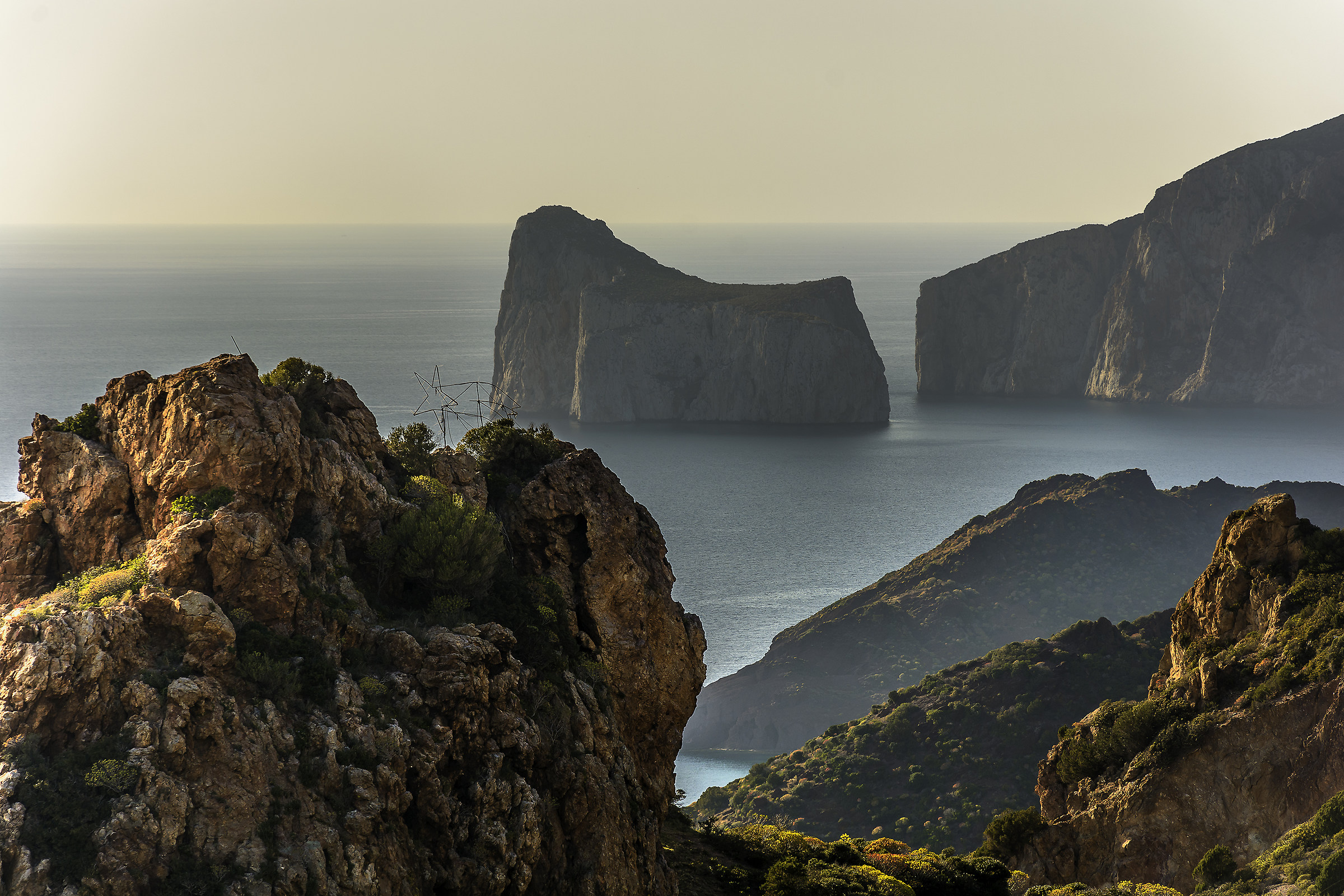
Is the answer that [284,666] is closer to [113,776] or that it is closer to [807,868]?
[113,776]

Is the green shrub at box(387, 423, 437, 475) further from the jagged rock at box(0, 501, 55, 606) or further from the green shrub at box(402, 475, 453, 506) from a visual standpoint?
the jagged rock at box(0, 501, 55, 606)

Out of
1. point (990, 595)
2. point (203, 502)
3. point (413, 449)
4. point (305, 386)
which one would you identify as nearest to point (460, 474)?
point (413, 449)

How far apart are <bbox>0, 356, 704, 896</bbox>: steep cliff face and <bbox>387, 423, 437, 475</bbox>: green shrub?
1407 millimetres

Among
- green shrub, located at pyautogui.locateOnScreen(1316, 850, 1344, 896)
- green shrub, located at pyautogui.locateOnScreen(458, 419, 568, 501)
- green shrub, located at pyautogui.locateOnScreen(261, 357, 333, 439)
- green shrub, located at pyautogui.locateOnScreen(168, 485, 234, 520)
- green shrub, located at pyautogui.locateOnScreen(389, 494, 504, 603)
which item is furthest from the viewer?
green shrub, located at pyautogui.locateOnScreen(458, 419, 568, 501)

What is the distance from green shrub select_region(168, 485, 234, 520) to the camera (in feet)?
89.7

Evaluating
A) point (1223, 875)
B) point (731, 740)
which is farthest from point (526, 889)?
point (731, 740)

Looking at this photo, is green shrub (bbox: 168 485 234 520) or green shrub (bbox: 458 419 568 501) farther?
green shrub (bbox: 458 419 568 501)

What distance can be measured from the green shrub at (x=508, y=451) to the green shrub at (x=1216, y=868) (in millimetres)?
27498

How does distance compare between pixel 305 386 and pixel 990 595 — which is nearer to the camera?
pixel 305 386

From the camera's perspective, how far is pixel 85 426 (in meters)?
30.7

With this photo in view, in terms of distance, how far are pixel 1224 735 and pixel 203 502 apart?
37.7 metres

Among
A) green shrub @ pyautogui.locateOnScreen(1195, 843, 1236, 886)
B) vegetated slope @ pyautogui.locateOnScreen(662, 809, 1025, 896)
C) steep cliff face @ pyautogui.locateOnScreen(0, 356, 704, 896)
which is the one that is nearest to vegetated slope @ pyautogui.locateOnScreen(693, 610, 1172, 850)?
vegetated slope @ pyautogui.locateOnScreen(662, 809, 1025, 896)

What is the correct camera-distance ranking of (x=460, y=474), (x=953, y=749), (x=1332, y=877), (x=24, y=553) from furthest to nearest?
(x=953, y=749)
(x=460, y=474)
(x=1332, y=877)
(x=24, y=553)

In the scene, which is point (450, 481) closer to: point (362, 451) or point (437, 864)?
point (362, 451)
